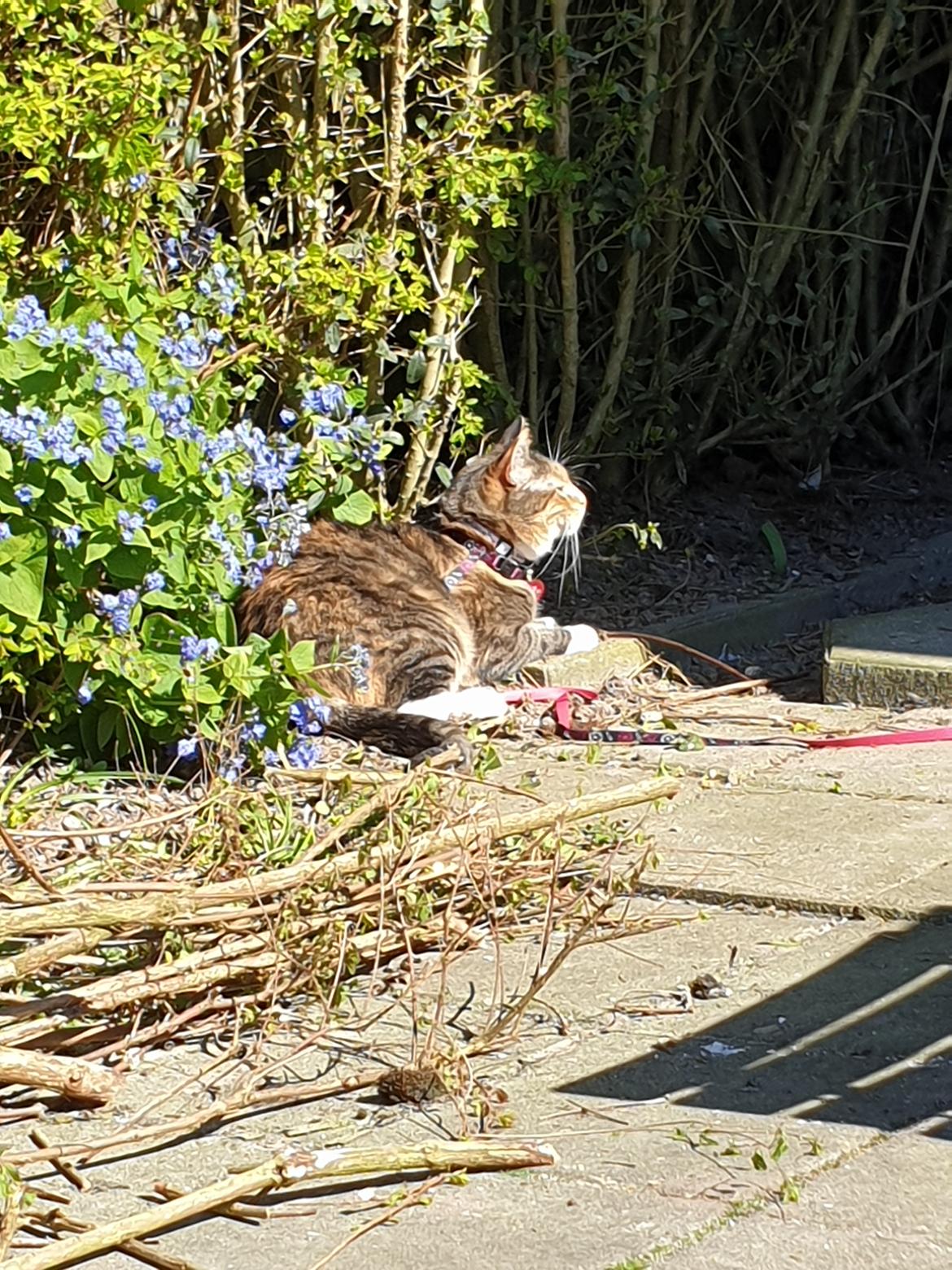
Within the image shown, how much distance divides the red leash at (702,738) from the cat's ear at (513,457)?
0.90 m

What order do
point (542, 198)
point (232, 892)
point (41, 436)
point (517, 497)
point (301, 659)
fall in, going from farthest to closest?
point (542, 198) → point (517, 497) → point (301, 659) → point (41, 436) → point (232, 892)

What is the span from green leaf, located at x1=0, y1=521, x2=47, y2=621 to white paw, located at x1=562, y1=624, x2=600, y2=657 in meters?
2.13

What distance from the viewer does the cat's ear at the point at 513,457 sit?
602cm

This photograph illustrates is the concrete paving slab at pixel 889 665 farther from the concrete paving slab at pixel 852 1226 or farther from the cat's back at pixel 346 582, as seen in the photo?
the concrete paving slab at pixel 852 1226

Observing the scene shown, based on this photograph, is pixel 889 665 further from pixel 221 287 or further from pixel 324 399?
pixel 221 287

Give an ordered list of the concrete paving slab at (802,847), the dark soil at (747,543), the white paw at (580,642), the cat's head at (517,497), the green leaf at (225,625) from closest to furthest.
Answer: the concrete paving slab at (802,847) < the green leaf at (225,625) < the white paw at (580,642) < the cat's head at (517,497) < the dark soil at (747,543)

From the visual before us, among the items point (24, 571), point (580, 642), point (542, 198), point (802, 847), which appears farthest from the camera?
point (542, 198)

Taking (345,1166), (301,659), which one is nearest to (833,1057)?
(345,1166)

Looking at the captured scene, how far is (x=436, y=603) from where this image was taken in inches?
226

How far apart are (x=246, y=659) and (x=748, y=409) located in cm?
362

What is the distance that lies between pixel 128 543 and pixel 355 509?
1.49 meters

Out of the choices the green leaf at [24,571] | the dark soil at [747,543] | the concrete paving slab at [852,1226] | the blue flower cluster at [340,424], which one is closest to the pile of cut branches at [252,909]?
the green leaf at [24,571]

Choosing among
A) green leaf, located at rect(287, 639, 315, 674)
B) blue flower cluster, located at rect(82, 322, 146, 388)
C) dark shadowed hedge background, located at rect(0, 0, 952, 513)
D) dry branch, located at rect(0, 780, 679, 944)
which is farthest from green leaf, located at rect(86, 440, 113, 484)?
dry branch, located at rect(0, 780, 679, 944)

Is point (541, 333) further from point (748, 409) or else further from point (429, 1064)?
point (429, 1064)
